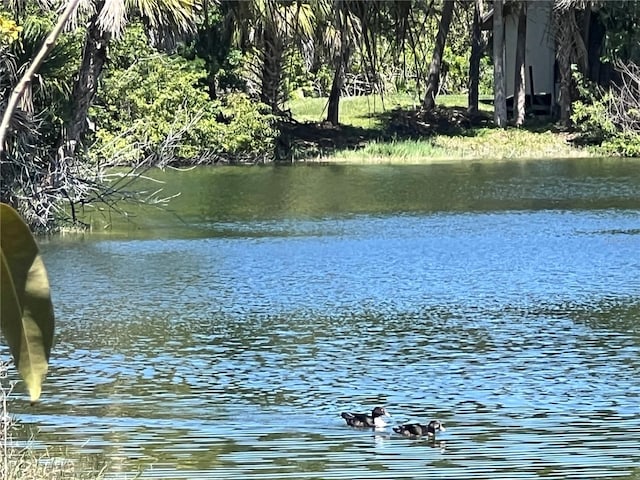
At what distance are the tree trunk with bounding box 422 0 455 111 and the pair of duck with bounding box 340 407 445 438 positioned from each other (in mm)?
29757

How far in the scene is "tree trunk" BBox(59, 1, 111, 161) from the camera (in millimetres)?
19016

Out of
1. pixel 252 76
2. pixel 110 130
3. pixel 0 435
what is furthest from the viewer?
pixel 252 76

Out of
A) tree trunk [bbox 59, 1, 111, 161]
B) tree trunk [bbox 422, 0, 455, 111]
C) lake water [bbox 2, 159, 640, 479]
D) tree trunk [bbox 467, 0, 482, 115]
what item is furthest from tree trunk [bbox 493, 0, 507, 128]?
tree trunk [bbox 59, 1, 111, 161]

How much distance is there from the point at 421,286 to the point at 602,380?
16.6ft

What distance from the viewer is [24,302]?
1857 millimetres

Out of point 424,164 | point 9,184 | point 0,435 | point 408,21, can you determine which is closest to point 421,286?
point 9,184

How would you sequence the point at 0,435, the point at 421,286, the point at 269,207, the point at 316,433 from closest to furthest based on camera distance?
the point at 0,435 → the point at 316,433 → the point at 421,286 → the point at 269,207

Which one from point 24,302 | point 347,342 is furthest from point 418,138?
point 24,302

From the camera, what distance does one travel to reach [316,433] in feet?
26.1

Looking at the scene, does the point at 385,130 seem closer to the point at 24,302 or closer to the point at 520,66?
the point at 520,66

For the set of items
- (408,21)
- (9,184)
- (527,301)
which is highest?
(408,21)

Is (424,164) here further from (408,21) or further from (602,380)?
(408,21)

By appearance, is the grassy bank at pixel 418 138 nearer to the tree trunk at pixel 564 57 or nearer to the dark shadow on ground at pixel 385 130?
the dark shadow on ground at pixel 385 130

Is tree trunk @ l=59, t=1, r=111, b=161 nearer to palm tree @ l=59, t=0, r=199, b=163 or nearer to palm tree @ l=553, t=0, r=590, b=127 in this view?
palm tree @ l=59, t=0, r=199, b=163
